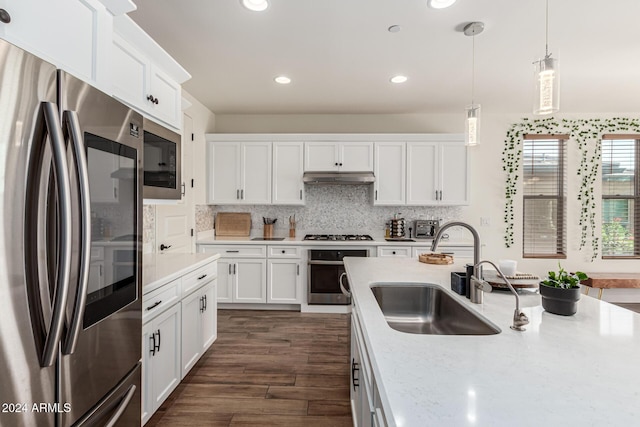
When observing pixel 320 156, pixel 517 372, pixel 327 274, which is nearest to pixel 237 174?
pixel 320 156

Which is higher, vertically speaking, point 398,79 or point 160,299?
point 398,79

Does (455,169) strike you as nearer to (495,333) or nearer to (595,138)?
(595,138)

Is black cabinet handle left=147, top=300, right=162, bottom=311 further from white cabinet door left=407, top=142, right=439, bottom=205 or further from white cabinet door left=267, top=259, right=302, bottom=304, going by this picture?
white cabinet door left=407, top=142, right=439, bottom=205

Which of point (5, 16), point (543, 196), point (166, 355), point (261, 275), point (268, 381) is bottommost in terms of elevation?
point (268, 381)

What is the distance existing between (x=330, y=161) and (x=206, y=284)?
2319mm

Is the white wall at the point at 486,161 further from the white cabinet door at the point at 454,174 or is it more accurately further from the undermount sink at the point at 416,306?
the undermount sink at the point at 416,306

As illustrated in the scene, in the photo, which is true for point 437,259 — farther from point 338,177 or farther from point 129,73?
point 129,73

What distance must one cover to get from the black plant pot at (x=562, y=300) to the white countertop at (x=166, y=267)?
1881 millimetres

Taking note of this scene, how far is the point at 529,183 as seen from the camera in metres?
4.63

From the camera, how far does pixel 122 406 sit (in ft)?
4.31

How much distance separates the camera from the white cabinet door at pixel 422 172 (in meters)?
4.33

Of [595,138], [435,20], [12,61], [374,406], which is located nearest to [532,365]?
[374,406]

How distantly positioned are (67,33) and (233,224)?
3.57m

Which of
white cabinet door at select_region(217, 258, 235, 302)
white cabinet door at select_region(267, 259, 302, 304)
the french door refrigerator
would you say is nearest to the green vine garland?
white cabinet door at select_region(267, 259, 302, 304)
